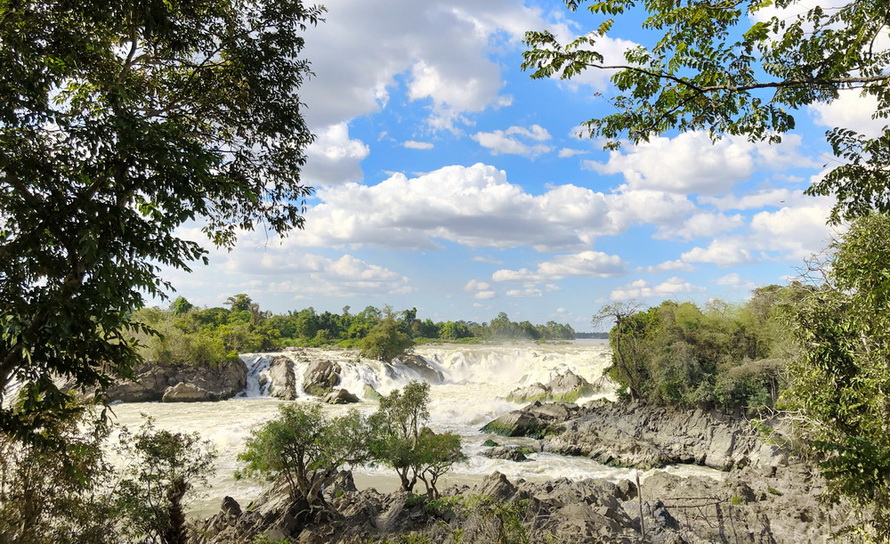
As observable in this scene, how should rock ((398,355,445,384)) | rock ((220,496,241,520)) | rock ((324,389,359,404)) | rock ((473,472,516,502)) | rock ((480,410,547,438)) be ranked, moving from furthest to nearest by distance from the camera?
rock ((398,355,445,384))
rock ((324,389,359,404))
rock ((480,410,547,438))
rock ((473,472,516,502))
rock ((220,496,241,520))

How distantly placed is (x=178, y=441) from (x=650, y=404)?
63.8 feet

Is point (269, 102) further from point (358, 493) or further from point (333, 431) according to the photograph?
point (358, 493)

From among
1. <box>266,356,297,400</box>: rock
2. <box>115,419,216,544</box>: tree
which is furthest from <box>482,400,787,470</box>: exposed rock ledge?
<box>266,356,297,400</box>: rock

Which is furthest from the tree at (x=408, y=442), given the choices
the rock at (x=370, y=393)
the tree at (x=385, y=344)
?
the tree at (x=385, y=344)

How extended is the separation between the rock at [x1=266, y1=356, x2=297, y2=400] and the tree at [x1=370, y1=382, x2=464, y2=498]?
775 inches

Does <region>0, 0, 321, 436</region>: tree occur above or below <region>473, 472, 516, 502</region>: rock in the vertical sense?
above

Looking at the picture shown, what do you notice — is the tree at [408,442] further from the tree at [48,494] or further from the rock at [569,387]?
the rock at [569,387]

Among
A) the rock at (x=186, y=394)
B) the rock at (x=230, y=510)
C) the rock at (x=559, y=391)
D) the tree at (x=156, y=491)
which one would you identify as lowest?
the rock at (x=559, y=391)

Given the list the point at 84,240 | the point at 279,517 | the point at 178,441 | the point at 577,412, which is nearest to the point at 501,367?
the point at 577,412

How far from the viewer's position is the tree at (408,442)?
39.8ft

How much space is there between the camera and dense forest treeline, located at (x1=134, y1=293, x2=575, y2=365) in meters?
31.4

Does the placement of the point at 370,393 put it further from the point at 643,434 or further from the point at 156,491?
the point at 156,491

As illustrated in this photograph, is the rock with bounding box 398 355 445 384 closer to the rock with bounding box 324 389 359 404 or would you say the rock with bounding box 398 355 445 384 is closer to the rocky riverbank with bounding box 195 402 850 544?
the rock with bounding box 324 389 359 404

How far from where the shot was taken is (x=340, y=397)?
1141 inches
